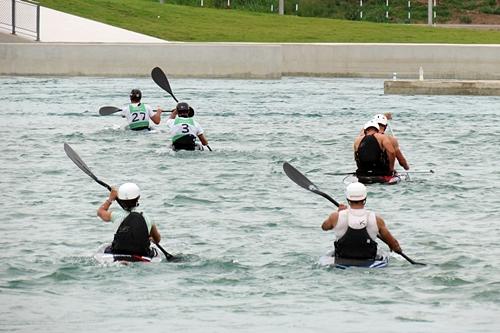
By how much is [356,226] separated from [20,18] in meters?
40.6

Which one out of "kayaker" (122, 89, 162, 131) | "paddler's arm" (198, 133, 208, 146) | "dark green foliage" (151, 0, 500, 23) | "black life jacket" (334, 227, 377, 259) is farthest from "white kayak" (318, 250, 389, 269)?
"dark green foliage" (151, 0, 500, 23)

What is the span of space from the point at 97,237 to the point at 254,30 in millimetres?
41909

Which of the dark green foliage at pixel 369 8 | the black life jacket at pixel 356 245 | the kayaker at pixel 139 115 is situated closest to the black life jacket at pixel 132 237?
the black life jacket at pixel 356 245

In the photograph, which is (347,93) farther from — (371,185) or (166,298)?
(166,298)

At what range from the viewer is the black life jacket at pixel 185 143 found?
30938 millimetres

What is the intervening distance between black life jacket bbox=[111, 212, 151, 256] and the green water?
228 mm

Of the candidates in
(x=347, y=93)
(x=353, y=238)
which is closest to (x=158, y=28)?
(x=347, y=93)

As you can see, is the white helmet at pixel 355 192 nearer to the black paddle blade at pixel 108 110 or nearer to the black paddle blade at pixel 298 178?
the black paddle blade at pixel 298 178

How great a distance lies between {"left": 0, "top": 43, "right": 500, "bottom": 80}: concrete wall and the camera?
51.5 meters

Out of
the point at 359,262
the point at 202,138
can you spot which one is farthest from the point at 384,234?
the point at 202,138

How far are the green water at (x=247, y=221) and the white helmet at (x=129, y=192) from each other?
0.88 meters

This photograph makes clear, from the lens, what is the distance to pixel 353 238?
18156 mm

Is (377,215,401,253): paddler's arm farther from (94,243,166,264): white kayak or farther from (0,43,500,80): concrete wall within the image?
(0,43,500,80): concrete wall

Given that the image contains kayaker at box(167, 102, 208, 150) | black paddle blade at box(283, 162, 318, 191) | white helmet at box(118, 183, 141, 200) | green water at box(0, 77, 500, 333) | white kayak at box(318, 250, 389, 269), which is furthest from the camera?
kayaker at box(167, 102, 208, 150)
